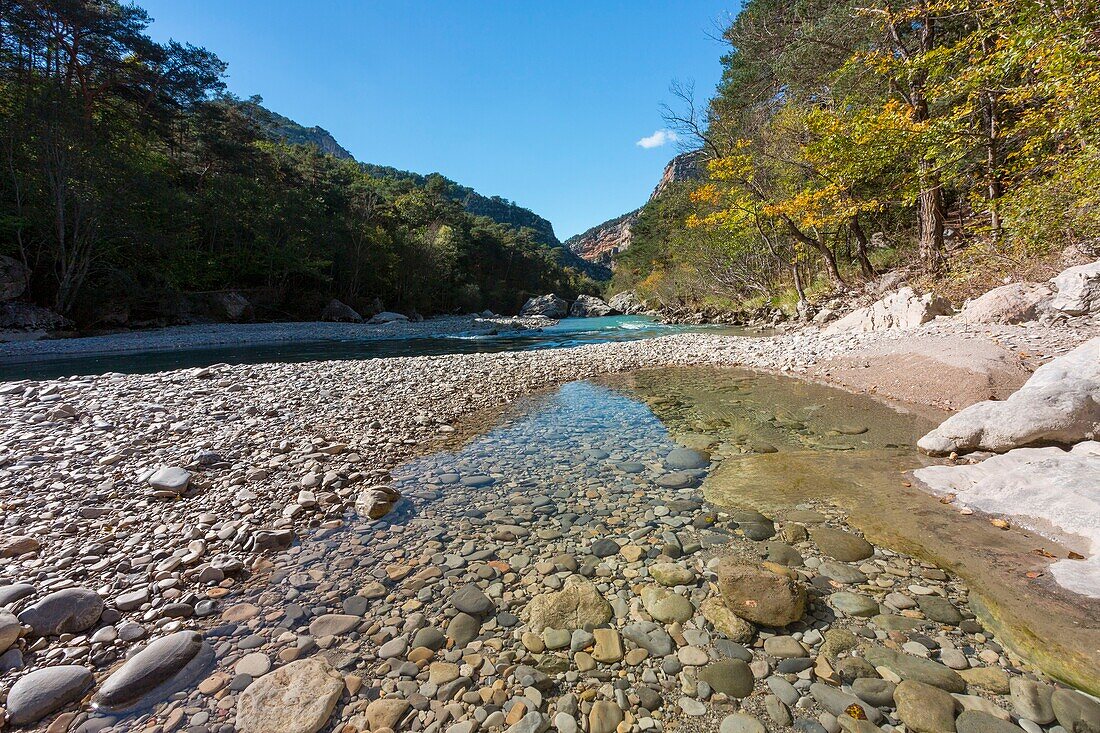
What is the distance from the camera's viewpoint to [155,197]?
71.9 feet

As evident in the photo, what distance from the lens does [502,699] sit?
185 centimetres

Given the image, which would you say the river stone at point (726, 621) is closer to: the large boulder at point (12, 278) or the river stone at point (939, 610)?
the river stone at point (939, 610)

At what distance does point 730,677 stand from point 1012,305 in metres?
10.7

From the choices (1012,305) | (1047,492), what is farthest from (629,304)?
(1047,492)

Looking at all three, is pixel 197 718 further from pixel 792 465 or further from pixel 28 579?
pixel 792 465

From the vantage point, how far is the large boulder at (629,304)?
48.8 meters

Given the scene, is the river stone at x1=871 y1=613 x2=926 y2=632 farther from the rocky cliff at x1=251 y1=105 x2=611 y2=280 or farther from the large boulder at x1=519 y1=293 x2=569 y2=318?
the rocky cliff at x1=251 y1=105 x2=611 y2=280

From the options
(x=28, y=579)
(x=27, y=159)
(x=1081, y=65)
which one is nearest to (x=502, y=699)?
(x=28, y=579)

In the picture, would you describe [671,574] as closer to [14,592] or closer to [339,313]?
[14,592]

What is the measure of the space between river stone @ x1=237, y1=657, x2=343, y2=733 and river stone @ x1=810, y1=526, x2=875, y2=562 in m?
3.18

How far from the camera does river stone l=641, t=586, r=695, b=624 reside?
2352mm

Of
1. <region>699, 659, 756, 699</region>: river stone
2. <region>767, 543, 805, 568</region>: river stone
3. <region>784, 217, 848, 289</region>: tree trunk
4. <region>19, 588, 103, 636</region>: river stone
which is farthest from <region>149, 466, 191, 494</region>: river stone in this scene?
<region>784, 217, 848, 289</region>: tree trunk

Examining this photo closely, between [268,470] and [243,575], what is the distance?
1.72 m

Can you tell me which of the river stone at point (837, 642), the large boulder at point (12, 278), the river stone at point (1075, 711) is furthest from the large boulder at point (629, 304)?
the river stone at point (1075, 711)
